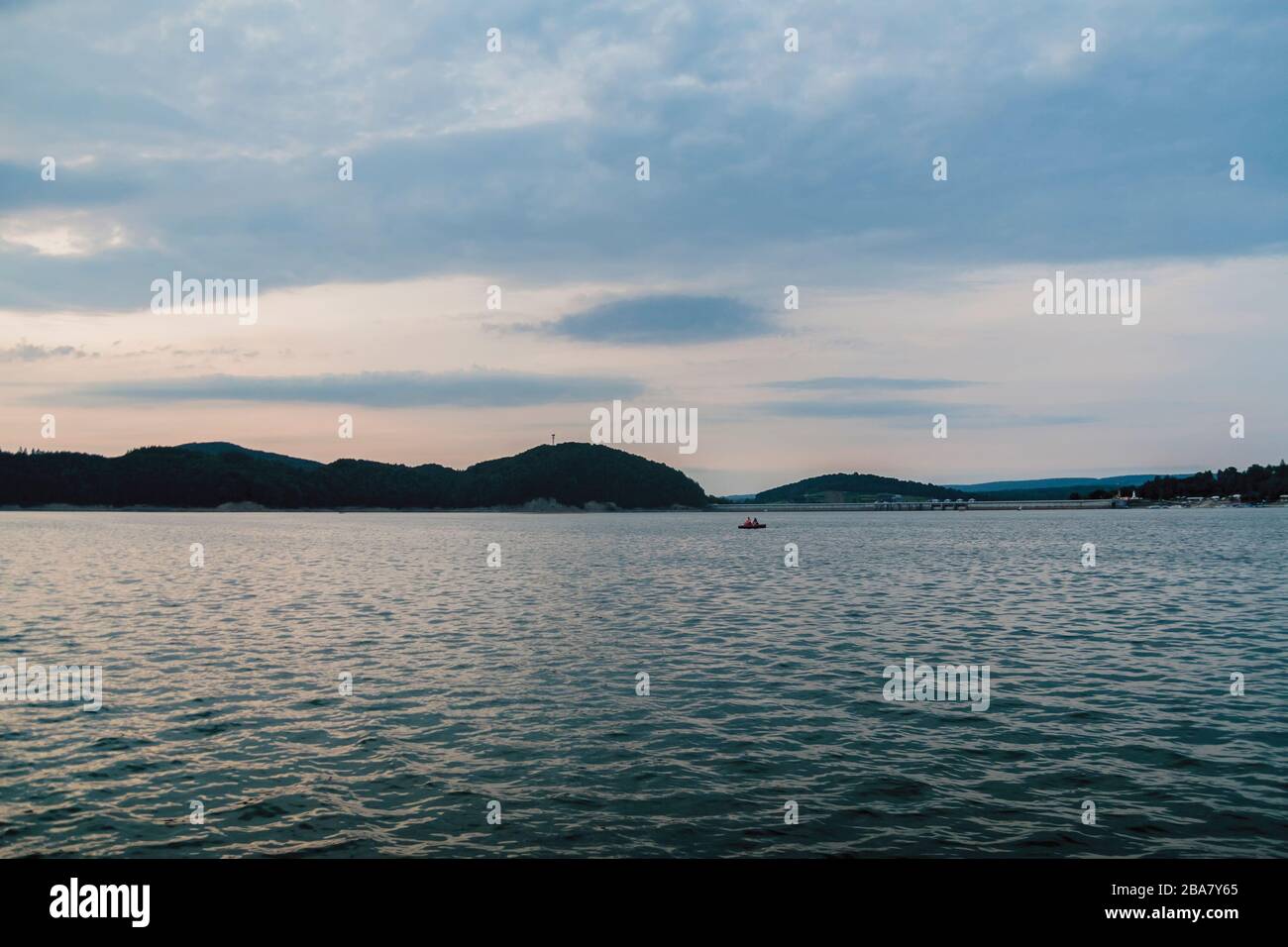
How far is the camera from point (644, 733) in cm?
2405

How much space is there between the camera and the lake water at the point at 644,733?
1662 centimetres

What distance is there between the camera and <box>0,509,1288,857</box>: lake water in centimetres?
1662

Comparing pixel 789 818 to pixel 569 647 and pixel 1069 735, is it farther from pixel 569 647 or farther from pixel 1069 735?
pixel 569 647

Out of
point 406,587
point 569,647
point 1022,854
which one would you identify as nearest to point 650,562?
point 406,587

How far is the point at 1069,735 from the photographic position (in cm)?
2334

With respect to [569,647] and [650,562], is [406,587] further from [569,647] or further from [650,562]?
[650,562]

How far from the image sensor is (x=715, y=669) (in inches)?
1316
